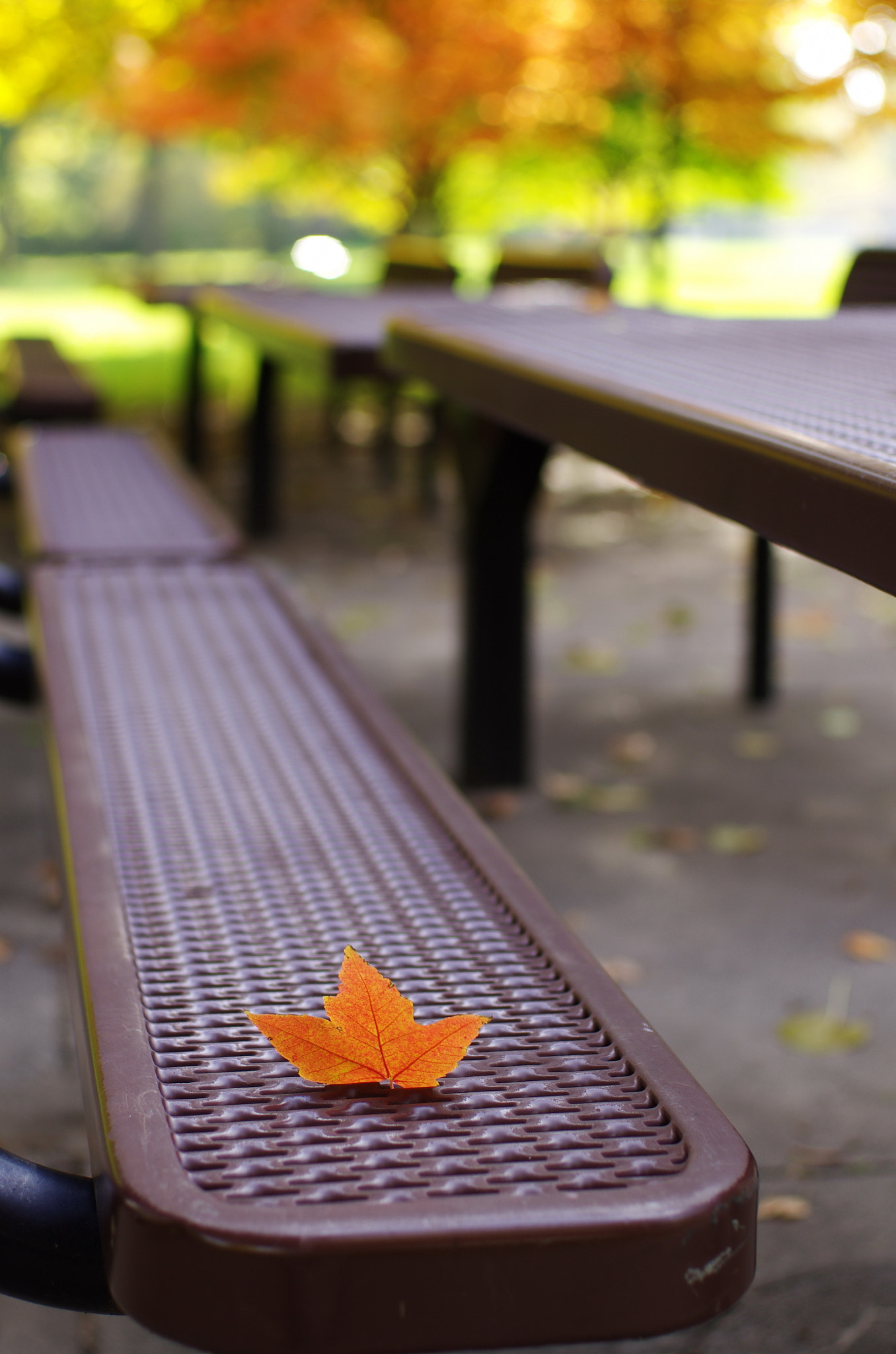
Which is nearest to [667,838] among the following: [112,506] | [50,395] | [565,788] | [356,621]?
[565,788]

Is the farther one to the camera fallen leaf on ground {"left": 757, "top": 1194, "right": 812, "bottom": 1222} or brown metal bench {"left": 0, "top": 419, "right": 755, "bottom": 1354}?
fallen leaf on ground {"left": 757, "top": 1194, "right": 812, "bottom": 1222}

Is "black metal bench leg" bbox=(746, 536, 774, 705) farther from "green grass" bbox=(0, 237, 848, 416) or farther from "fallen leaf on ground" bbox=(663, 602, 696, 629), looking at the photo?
"fallen leaf on ground" bbox=(663, 602, 696, 629)

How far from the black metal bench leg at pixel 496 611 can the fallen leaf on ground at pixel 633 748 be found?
13.0 inches

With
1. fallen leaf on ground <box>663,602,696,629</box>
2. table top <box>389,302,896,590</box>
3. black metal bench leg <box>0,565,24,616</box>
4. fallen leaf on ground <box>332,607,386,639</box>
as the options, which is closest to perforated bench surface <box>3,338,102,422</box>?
fallen leaf on ground <box>332,607,386,639</box>

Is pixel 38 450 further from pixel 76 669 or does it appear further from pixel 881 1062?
pixel 881 1062

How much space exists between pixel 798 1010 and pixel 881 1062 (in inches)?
7.1

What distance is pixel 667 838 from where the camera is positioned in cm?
297

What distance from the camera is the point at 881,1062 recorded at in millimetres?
2139

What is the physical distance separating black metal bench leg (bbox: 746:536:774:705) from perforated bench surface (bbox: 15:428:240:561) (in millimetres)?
1375

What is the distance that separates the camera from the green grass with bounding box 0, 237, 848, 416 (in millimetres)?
9805

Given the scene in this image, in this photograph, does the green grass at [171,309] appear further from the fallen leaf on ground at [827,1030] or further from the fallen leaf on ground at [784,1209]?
the fallen leaf on ground at [784,1209]

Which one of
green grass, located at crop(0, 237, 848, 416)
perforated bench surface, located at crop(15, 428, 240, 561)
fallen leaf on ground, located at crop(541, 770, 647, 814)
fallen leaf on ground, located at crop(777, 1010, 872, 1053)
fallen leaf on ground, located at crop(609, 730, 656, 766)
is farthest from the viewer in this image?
green grass, located at crop(0, 237, 848, 416)

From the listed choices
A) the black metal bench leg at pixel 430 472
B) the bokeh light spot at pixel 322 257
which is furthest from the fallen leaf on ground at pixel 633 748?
the bokeh light spot at pixel 322 257

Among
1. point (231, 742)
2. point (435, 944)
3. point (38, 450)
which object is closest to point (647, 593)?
point (38, 450)
